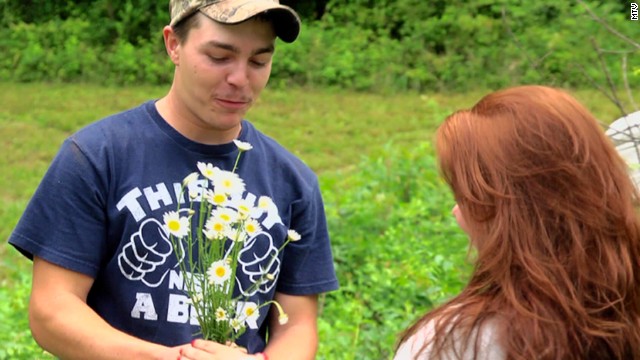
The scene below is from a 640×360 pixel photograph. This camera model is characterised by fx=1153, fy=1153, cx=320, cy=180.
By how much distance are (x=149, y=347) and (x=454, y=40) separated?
34.2 feet

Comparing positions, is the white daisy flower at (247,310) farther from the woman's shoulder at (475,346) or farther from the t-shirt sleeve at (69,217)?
the woman's shoulder at (475,346)

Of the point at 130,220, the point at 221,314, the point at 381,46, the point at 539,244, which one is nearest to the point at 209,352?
the point at 221,314

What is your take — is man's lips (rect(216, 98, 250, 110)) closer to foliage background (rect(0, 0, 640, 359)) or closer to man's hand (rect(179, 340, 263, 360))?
man's hand (rect(179, 340, 263, 360))

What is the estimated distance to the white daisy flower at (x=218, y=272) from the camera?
231cm

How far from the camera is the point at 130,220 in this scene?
2.44 metres

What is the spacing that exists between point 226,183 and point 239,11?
1.42ft

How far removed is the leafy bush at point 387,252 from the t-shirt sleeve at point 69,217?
6.06 ft

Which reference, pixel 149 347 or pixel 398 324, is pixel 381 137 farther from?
pixel 149 347

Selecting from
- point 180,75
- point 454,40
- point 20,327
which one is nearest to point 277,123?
point 454,40

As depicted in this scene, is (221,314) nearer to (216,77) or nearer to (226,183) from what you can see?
(226,183)

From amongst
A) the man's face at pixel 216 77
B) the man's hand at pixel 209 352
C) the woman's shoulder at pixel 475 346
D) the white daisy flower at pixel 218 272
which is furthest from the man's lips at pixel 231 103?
the woman's shoulder at pixel 475 346

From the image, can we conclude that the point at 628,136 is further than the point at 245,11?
Yes

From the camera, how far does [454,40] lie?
1245cm

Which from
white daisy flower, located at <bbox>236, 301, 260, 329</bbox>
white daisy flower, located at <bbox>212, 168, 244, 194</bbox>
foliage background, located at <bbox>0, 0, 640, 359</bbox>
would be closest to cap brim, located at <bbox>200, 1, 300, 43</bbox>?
white daisy flower, located at <bbox>212, 168, 244, 194</bbox>
